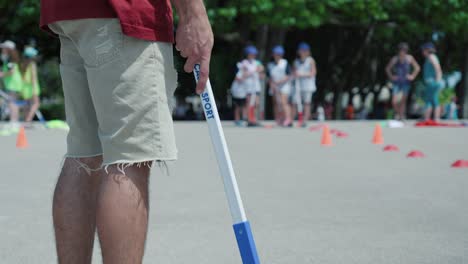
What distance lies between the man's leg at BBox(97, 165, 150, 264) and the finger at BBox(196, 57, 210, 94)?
0.34 metres

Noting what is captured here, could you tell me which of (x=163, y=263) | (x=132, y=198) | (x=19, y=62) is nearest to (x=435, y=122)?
(x=19, y=62)

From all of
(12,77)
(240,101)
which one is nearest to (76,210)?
(12,77)

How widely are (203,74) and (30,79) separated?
12.8 meters

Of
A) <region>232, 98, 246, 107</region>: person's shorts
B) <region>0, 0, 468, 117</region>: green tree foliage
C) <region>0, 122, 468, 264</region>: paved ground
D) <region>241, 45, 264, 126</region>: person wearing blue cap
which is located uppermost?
<region>0, 0, 468, 117</region>: green tree foliage

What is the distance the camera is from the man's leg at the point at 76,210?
2672 mm

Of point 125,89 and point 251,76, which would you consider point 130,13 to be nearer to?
point 125,89

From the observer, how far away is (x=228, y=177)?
2.59m

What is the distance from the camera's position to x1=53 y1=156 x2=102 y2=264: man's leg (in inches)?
105

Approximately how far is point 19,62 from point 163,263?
1208cm

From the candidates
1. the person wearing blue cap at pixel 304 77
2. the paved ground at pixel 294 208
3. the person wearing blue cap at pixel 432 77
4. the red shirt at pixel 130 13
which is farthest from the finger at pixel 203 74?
the person wearing blue cap at pixel 432 77

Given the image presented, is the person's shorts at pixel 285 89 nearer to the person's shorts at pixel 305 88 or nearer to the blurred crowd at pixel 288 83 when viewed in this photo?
the blurred crowd at pixel 288 83

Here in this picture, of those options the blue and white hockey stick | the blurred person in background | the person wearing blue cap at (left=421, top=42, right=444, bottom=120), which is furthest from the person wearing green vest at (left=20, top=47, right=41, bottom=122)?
the blue and white hockey stick

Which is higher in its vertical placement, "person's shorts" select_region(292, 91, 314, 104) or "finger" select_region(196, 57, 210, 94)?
"finger" select_region(196, 57, 210, 94)

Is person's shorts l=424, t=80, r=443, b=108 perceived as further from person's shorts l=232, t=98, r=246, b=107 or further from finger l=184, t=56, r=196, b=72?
finger l=184, t=56, r=196, b=72
